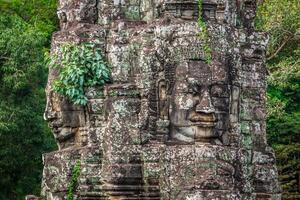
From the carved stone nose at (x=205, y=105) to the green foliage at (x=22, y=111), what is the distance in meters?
13.7

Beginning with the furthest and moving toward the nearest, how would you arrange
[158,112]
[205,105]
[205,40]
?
[158,112] < [205,40] < [205,105]

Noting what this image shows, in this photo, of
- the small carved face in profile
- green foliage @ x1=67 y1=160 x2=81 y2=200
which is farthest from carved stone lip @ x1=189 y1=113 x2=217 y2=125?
the small carved face in profile

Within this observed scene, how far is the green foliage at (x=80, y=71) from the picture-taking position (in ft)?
61.5

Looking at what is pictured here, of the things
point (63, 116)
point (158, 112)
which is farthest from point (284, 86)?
point (158, 112)

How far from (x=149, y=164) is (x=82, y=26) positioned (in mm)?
2846

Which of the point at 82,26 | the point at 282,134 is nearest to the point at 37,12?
the point at 282,134

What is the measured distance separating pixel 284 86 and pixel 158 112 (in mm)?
13433

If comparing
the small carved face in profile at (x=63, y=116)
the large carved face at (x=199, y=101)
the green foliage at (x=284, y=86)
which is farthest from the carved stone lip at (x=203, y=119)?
the green foliage at (x=284, y=86)

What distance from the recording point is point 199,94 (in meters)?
17.5

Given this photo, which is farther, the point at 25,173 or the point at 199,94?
the point at 25,173

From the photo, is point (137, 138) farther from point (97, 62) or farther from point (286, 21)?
point (286, 21)

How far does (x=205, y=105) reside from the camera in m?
17.4

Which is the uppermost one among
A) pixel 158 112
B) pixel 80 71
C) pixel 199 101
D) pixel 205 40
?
pixel 205 40

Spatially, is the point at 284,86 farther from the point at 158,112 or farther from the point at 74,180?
the point at 158,112
